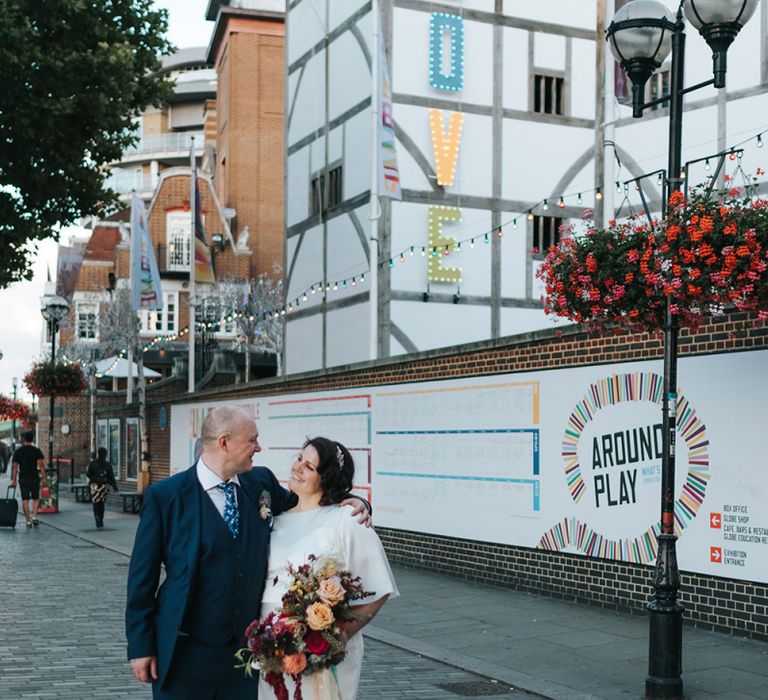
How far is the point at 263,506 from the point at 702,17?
5.57 meters

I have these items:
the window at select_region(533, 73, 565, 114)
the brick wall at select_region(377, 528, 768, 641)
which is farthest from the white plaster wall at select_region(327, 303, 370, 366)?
the brick wall at select_region(377, 528, 768, 641)

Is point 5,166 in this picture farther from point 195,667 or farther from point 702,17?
point 195,667

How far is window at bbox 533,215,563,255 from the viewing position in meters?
27.0

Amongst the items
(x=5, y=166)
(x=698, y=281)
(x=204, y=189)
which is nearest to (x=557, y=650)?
(x=698, y=281)

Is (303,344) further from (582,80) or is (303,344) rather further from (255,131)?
(255,131)

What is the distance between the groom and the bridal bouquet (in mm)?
164

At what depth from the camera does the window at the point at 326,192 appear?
27.1 metres

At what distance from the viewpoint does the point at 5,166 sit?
18.0 meters

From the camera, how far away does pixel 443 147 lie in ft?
83.9

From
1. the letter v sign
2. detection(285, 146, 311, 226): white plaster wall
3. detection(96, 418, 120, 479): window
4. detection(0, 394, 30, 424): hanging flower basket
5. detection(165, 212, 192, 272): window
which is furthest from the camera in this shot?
detection(0, 394, 30, 424): hanging flower basket

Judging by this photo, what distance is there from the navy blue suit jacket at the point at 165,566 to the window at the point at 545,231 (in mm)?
22610

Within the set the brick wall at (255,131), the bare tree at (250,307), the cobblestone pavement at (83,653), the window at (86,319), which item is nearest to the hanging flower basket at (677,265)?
the cobblestone pavement at (83,653)

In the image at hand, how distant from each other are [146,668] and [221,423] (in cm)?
100

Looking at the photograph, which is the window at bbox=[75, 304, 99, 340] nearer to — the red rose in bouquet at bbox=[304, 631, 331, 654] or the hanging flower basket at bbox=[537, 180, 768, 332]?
the hanging flower basket at bbox=[537, 180, 768, 332]
